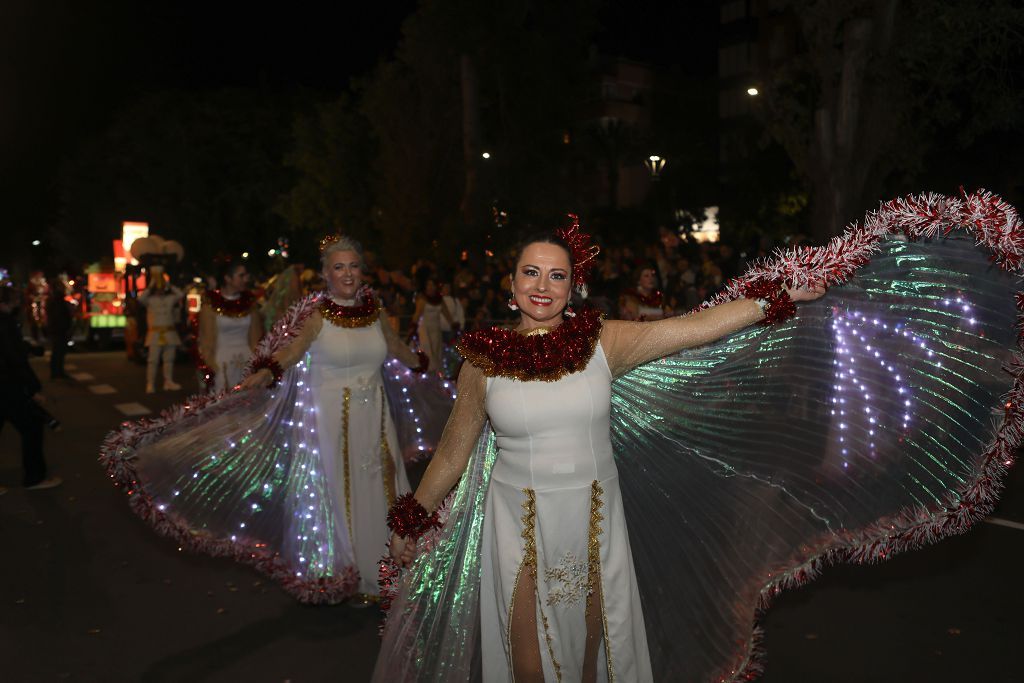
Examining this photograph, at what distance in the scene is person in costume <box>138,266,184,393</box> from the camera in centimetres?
1667

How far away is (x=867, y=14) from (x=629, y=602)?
13.0 metres

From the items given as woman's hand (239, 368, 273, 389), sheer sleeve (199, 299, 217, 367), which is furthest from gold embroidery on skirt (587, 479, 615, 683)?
sheer sleeve (199, 299, 217, 367)

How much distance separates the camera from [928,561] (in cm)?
633

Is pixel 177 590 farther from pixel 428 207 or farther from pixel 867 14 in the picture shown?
pixel 428 207

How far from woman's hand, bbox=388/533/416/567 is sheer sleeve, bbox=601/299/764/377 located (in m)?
0.96

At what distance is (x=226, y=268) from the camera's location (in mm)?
8688

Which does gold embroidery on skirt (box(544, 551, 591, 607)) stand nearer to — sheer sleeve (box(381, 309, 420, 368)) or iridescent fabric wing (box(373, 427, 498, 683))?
iridescent fabric wing (box(373, 427, 498, 683))

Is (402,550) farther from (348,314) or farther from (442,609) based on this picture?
(348,314)

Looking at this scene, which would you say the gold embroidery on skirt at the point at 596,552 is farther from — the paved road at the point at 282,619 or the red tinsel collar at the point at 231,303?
the red tinsel collar at the point at 231,303

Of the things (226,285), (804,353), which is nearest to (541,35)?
(226,285)

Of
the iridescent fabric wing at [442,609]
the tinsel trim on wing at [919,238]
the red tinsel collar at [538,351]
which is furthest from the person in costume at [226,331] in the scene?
the tinsel trim on wing at [919,238]

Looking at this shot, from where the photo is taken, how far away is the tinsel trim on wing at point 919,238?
3.31 meters

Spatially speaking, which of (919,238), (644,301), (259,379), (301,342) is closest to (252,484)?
(259,379)

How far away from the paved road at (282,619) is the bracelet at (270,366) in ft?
4.58
